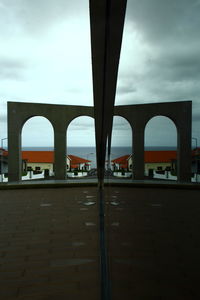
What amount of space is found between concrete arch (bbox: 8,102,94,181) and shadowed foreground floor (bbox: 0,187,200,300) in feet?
21.2

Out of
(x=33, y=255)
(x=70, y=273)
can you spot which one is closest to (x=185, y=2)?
(x=70, y=273)

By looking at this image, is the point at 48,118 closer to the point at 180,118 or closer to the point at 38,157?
the point at 180,118

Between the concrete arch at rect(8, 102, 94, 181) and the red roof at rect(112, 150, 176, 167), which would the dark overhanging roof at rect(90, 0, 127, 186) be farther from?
the concrete arch at rect(8, 102, 94, 181)

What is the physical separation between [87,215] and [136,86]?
19.2 feet

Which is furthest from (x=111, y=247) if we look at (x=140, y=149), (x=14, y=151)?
(x=14, y=151)

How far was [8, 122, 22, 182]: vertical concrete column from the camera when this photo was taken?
1414 centimetres

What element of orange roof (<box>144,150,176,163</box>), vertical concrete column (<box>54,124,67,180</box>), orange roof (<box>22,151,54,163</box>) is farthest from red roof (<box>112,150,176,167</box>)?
orange roof (<box>22,151,54,163</box>)

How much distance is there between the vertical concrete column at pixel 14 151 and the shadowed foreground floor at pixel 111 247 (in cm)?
636

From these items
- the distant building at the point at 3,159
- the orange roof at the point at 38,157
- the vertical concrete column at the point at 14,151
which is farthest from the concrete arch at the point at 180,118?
the orange roof at the point at 38,157

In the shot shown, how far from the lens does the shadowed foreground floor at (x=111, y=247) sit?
676mm

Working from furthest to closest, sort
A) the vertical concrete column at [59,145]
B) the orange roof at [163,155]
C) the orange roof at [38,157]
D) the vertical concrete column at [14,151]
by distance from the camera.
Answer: the orange roof at [38,157] → the vertical concrete column at [59,145] → the vertical concrete column at [14,151] → the orange roof at [163,155]

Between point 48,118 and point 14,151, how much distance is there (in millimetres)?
2982

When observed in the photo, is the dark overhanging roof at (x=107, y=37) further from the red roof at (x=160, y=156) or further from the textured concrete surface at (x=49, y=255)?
the textured concrete surface at (x=49, y=255)

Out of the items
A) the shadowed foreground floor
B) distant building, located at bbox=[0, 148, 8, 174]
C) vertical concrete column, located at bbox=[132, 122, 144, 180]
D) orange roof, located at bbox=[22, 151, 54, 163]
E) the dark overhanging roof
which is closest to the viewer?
the shadowed foreground floor
